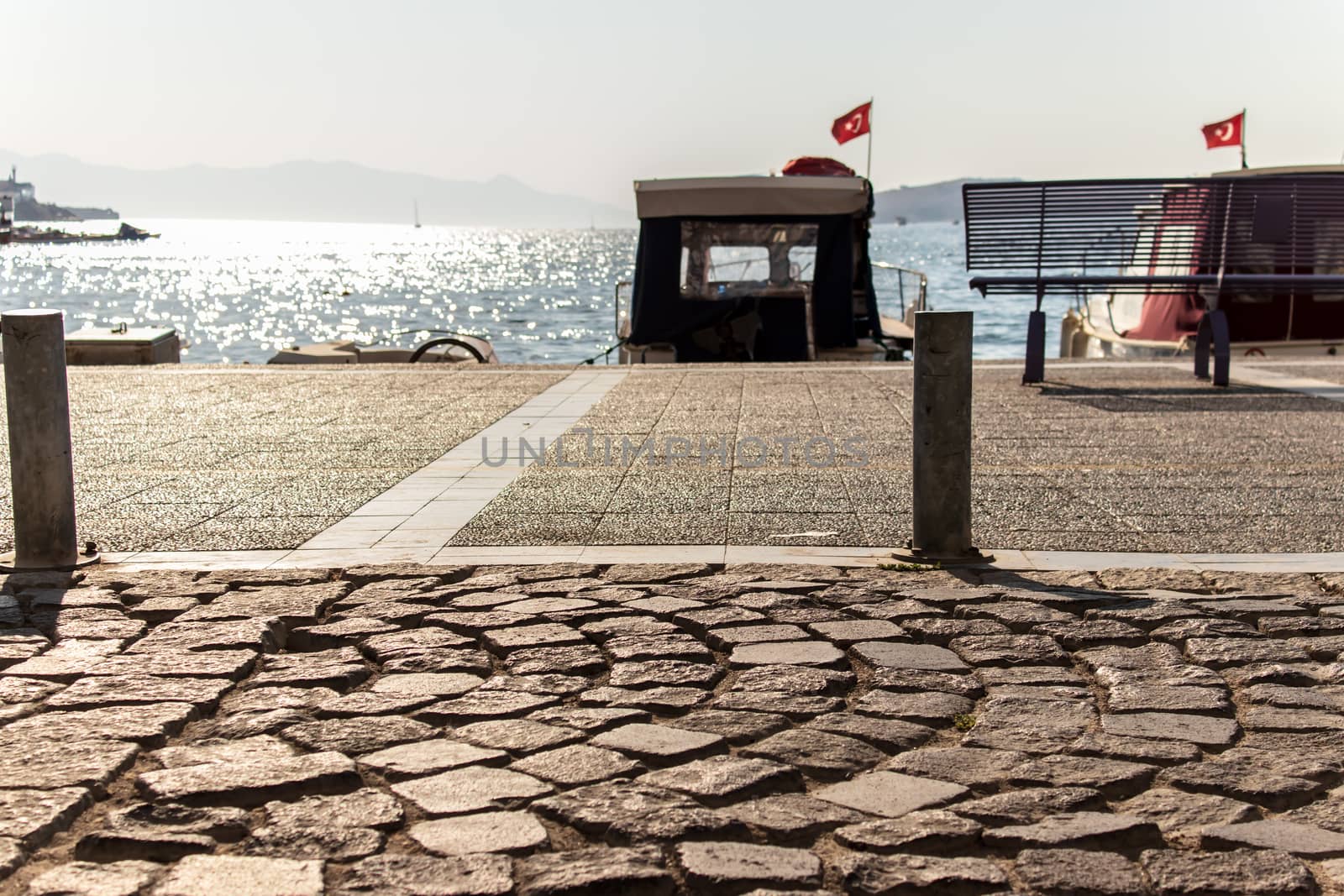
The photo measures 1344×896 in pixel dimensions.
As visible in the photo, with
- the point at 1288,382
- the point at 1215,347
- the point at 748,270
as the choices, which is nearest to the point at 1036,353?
the point at 1215,347

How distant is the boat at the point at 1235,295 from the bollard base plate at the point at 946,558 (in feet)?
20.7

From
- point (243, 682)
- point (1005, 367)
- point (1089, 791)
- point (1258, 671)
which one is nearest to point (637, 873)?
point (1089, 791)

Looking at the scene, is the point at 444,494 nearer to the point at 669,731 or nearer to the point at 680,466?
the point at 680,466

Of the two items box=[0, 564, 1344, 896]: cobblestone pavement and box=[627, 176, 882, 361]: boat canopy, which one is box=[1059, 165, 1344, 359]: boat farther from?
box=[0, 564, 1344, 896]: cobblestone pavement

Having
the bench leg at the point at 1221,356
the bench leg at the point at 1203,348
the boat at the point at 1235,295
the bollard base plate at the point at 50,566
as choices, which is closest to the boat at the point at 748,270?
the boat at the point at 1235,295

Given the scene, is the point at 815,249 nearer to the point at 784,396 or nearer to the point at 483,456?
the point at 784,396

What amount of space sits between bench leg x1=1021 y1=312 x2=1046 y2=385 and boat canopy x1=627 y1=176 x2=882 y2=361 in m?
4.60

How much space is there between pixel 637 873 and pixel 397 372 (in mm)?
10163

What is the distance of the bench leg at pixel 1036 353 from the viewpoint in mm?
10758

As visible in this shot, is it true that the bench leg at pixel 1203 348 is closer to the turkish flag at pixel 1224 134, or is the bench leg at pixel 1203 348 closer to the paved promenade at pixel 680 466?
the paved promenade at pixel 680 466

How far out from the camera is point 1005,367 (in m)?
12.2

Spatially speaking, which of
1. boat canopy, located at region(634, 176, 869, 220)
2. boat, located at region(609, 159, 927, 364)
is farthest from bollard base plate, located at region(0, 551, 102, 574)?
boat canopy, located at region(634, 176, 869, 220)

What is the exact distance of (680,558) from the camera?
17.4ft

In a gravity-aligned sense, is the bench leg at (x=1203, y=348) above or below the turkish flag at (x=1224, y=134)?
below
